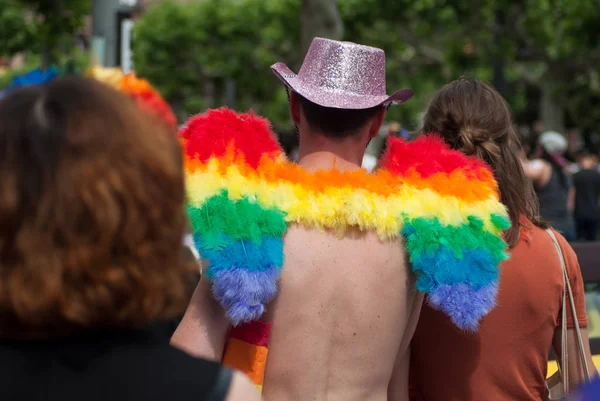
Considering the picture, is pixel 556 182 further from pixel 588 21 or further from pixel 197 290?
pixel 588 21

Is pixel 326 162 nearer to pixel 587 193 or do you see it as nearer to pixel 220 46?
pixel 587 193

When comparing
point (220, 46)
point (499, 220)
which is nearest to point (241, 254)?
point (499, 220)

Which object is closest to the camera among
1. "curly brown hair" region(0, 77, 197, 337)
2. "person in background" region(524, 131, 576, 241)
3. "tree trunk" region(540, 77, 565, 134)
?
"curly brown hair" region(0, 77, 197, 337)

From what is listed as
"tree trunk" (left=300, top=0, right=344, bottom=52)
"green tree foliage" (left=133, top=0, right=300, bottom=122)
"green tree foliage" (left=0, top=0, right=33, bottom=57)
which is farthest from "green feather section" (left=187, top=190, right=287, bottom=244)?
"green tree foliage" (left=133, top=0, right=300, bottom=122)

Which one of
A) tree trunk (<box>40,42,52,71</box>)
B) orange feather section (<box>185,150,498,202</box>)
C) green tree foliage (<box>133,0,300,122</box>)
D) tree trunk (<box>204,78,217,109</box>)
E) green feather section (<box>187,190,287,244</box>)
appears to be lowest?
tree trunk (<box>204,78,217,109</box>)

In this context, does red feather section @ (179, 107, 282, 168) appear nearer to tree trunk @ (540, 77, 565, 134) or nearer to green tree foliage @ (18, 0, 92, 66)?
green tree foliage @ (18, 0, 92, 66)

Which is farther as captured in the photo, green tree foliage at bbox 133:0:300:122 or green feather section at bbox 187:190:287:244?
green tree foliage at bbox 133:0:300:122

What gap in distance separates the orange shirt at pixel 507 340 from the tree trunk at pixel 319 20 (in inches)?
268

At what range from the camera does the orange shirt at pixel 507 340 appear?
263cm

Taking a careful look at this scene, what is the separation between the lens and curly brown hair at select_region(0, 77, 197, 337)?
1245 mm

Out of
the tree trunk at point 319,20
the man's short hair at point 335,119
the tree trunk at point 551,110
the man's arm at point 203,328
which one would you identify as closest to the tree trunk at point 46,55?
the tree trunk at point 319,20

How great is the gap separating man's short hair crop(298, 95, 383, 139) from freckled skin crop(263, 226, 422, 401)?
283 mm

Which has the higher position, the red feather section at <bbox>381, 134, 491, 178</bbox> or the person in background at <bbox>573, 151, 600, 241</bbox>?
the red feather section at <bbox>381, 134, 491, 178</bbox>

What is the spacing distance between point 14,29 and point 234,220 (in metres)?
9.21
